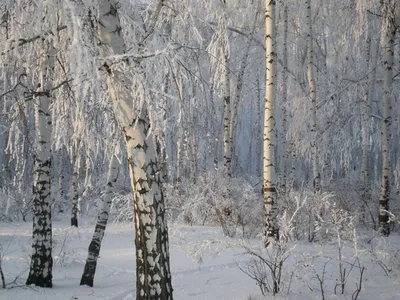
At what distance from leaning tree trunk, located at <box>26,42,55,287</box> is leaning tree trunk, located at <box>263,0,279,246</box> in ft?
11.6

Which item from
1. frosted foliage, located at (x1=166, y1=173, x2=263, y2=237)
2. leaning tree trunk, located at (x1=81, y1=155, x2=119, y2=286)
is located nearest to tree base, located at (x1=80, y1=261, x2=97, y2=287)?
leaning tree trunk, located at (x1=81, y1=155, x2=119, y2=286)

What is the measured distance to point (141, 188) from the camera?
3.44m

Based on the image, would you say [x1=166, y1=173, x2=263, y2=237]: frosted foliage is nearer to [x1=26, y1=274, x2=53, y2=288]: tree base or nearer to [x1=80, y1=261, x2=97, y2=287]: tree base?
[x1=80, y1=261, x2=97, y2=287]: tree base

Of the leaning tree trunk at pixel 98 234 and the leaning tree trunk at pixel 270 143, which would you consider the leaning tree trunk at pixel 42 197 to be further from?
the leaning tree trunk at pixel 270 143

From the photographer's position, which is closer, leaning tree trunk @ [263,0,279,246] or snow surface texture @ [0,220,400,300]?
snow surface texture @ [0,220,400,300]

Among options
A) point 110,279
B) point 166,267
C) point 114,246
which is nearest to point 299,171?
point 114,246

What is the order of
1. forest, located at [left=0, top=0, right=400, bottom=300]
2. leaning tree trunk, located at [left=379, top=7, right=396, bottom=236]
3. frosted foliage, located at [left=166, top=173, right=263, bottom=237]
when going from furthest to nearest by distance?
frosted foliage, located at [left=166, top=173, right=263, bottom=237] → leaning tree trunk, located at [left=379, top=7, right=396, bottom=236] → forest, located at [left=0, top=0, right=400, bottom=300]

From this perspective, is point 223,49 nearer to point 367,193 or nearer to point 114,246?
point 114,246

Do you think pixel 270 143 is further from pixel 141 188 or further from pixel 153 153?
pixel 141 188

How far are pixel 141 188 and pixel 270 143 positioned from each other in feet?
12.1

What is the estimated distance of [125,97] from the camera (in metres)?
3.36

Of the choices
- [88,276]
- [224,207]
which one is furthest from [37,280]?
[224,207]

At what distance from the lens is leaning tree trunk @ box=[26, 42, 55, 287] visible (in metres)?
5.39

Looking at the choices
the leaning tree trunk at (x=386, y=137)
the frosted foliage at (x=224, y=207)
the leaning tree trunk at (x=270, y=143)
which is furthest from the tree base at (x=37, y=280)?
the leaning tree trunk at (x=386, y=137)
